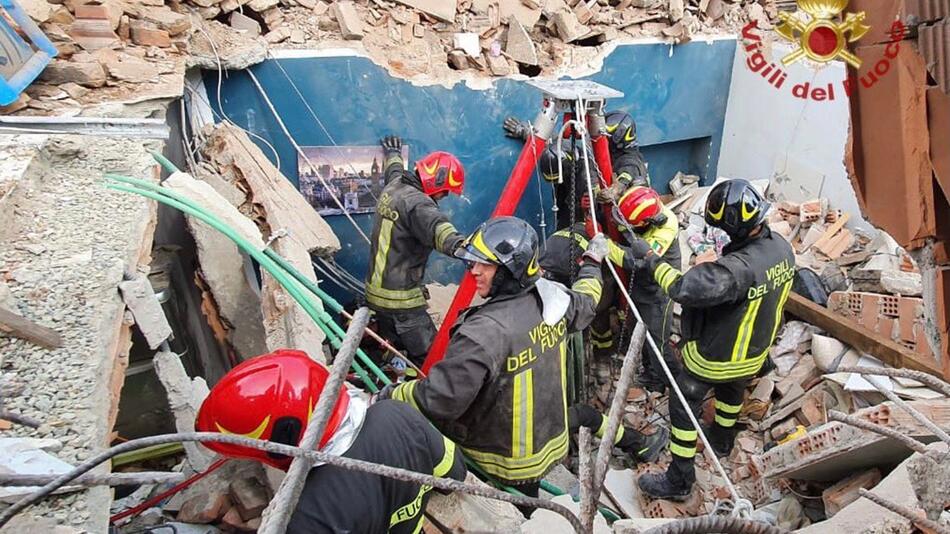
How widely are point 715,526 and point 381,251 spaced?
3762 millimetres

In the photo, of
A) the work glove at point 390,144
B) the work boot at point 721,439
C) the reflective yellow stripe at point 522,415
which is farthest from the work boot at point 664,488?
the work glove at point 390,144

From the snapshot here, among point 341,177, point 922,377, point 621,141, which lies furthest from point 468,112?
point 922,377

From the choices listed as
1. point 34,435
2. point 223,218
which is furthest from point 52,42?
point 34,435

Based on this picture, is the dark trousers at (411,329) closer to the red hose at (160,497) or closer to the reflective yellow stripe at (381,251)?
the reflective yellow stripe at (381,251)

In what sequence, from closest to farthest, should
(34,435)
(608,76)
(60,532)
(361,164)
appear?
(60,532), (34,435), (361,164), (608,76)

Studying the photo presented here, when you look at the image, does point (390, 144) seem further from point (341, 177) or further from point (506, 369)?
point (506, 369)

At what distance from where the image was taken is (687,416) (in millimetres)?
4109

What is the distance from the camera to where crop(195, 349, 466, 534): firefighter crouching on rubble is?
1747 millimetres

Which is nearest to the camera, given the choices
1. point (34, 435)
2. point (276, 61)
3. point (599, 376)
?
point (34, 435)

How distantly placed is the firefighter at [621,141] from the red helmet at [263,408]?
13.6 feet

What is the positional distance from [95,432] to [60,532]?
38 cm

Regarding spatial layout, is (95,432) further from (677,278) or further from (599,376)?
(599,376)

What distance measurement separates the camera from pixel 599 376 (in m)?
5.73

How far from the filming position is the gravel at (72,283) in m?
1.81
